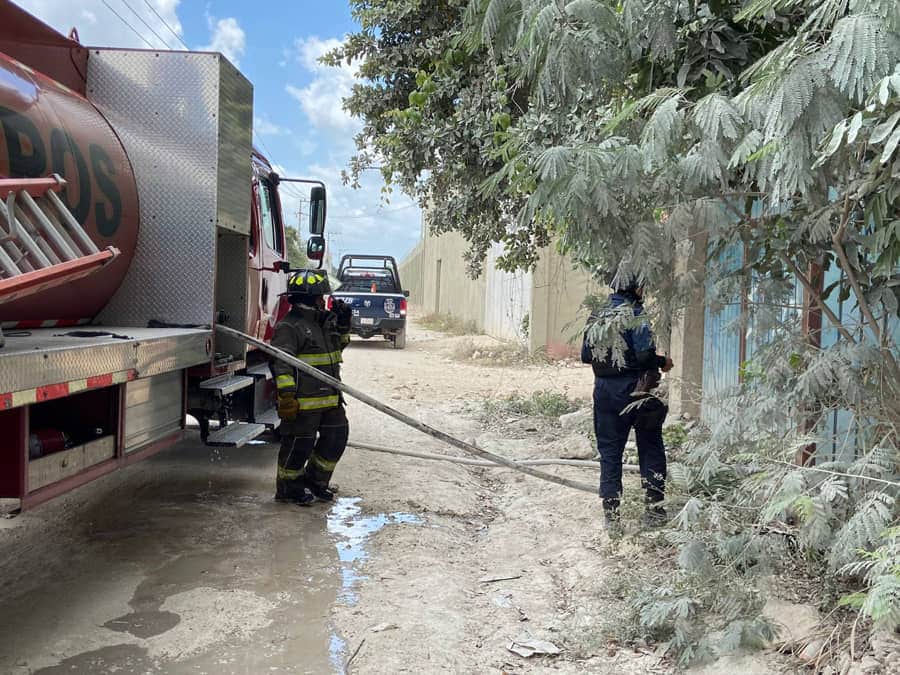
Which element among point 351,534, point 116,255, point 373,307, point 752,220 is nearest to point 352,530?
point 351,534

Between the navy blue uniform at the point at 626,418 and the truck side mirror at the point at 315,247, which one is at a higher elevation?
the truck side mirror at the point at 315,247

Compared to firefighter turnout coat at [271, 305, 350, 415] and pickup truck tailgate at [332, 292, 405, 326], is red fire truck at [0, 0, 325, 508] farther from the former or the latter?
pickup truck tailgate at [332, 292, 405, 326]

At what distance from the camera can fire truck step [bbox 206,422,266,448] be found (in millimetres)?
5047

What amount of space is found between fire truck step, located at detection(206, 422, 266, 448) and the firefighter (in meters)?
0.24

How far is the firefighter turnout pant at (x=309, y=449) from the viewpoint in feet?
17.5

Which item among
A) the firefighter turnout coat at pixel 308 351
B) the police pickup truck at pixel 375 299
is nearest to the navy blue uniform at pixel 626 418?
the firefighter turnout coat at pixel 308 351

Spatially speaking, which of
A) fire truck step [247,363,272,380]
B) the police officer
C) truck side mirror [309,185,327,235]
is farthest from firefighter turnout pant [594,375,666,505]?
truck side mirror [309,185,327,235]

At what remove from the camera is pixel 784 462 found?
Answer: 2998mm

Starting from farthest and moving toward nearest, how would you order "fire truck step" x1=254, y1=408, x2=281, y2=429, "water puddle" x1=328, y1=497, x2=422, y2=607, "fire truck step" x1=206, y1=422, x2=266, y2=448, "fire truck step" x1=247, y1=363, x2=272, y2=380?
"fire truck step" x1=247, y1=363, x2=272, y2=380, "fire truck step" x1=254, y1=408, x2=281, y2=429, "fire truck step" x1=206, y1=422, x2=266, y2=448, "water puddle" x1=328, y1=497, x2=422, y2=607

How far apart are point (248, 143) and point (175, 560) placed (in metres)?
Answer: 2.85

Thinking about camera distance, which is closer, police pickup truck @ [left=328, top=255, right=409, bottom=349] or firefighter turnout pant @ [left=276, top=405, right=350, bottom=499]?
firefighter turnout pant @ [left=276, top=405, right=350, bottom=499]

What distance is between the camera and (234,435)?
17.1 feet

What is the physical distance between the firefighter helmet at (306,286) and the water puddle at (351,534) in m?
1.52

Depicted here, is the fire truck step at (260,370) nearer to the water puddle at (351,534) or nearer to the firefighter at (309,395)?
the firefighter at (309,395)
